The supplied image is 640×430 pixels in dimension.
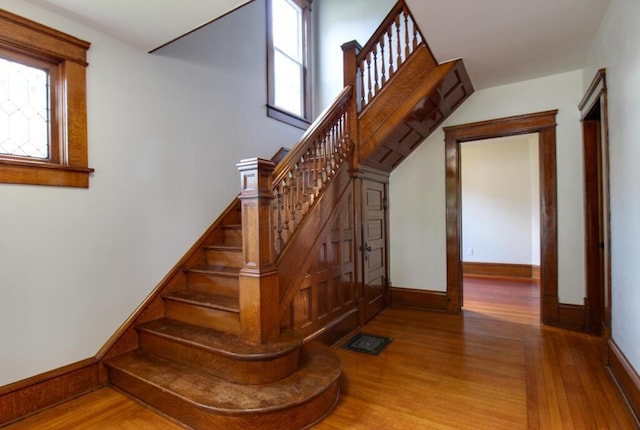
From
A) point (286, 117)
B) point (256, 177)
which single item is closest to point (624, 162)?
point (256, 177)

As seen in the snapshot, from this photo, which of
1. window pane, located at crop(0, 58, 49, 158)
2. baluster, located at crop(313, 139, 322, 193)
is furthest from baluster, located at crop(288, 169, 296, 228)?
window pane, located at crop(0, 58, 49, 158)

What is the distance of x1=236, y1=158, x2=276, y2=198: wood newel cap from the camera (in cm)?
205

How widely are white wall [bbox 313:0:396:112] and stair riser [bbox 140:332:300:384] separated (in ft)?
12.4

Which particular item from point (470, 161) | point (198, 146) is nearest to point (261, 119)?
point (198, 146)

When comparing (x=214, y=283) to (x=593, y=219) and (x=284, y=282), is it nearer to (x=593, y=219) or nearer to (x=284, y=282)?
(x=284, y=282)

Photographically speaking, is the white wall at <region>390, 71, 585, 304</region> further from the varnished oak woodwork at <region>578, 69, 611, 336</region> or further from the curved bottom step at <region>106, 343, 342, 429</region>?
the curved bottom step at <region>106, 343, 342, 429</region>

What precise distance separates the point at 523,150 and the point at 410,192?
3406mm

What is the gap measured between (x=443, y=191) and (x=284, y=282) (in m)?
2.51

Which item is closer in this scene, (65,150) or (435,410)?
(435,410)

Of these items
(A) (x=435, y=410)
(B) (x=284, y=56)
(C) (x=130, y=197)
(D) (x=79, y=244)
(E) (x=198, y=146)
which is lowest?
(A) (x=435, y=410)

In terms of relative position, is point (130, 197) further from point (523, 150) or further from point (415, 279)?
point (523, 150)

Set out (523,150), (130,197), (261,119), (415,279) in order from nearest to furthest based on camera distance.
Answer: (130,197), (261,119), (415,279), (523,150)

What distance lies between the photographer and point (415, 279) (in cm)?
418

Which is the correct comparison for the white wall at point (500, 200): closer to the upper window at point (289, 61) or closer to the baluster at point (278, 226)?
the upper window at point (289, 61)
